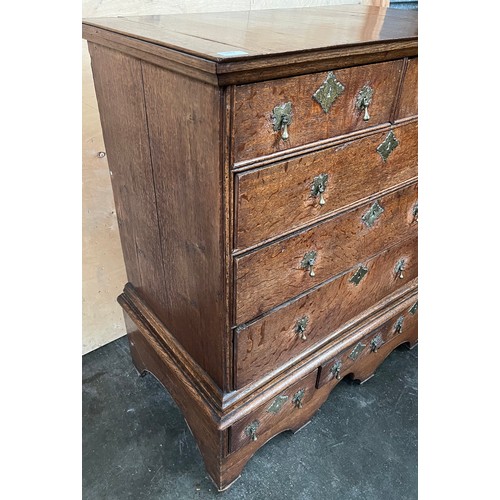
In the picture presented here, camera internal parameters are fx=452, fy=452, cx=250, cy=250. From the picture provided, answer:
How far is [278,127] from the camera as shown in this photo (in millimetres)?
869

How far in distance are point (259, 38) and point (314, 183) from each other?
32 cm

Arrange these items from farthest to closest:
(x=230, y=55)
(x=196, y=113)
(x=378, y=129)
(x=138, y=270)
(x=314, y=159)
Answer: (x=138, y=270) < (x=378, y=129) < (x=314, y=159) < (x=196, y=113) < (x=230, y=55)

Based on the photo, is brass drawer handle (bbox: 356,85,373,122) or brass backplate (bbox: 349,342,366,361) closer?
brass drawer handle (bbox: 356,85,373,122)

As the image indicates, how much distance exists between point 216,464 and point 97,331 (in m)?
0.77

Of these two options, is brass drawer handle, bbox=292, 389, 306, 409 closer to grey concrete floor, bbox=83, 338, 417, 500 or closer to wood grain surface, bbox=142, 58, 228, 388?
grey concrete floor, bbox=83, 338, 417, 500

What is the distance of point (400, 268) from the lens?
4.98 feet

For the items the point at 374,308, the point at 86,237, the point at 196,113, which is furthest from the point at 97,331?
the point at 196,113

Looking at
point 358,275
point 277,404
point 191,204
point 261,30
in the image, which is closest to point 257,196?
point 191,204

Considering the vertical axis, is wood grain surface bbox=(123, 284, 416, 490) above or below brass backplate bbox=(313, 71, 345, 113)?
below

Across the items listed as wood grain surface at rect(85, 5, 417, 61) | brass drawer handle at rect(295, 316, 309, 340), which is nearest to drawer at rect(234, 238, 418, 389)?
brass drawer handle at rect(295, 316, 309, 340)

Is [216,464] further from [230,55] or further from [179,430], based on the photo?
[230,55]

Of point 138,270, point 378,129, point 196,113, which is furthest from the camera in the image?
point 138,270

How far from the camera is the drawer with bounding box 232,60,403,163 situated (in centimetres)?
82

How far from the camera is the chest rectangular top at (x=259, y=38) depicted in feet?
2.53
